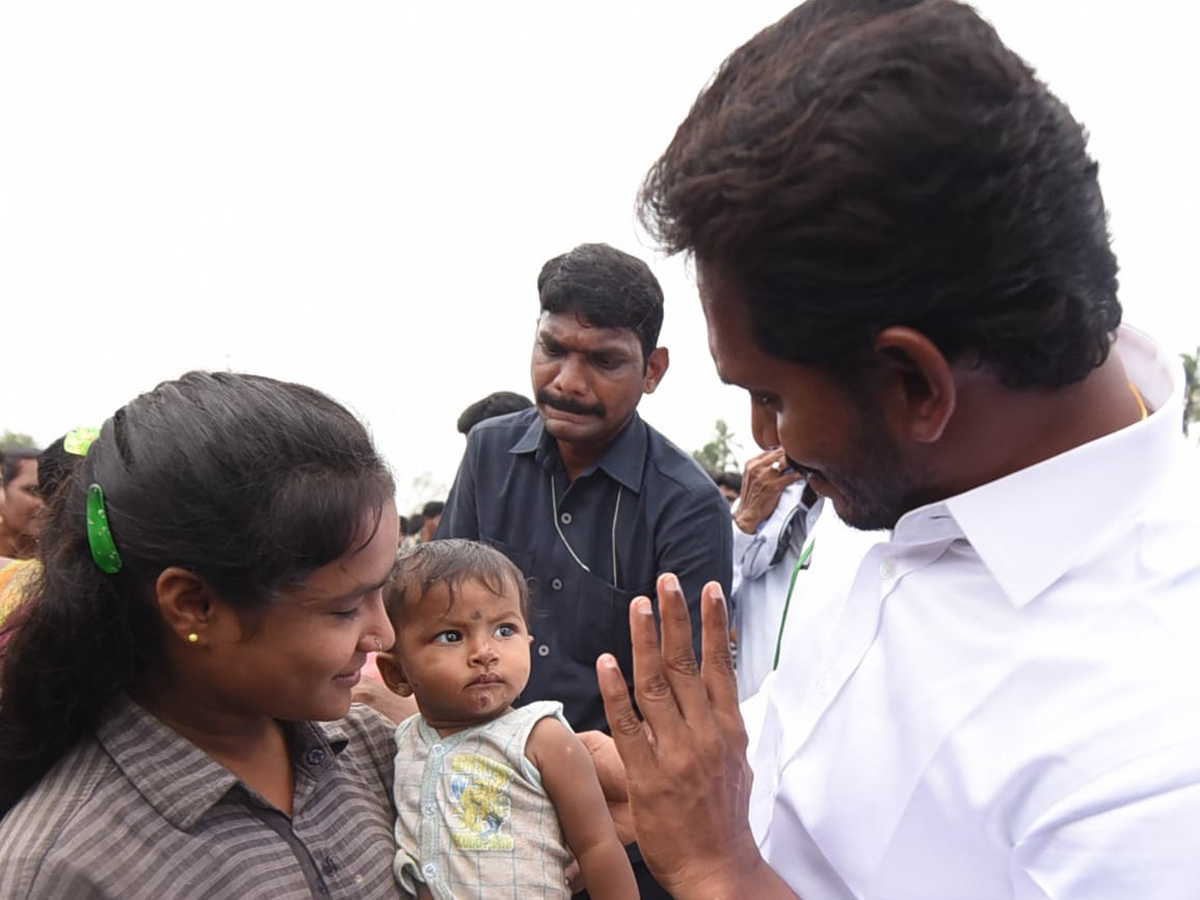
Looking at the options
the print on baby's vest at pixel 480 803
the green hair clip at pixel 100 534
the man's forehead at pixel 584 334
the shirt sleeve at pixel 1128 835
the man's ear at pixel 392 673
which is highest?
the man's forehead at pixel 584 334

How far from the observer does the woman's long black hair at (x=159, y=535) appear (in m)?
1.66

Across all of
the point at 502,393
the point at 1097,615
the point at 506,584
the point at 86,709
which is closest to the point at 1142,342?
the point at 1097,615

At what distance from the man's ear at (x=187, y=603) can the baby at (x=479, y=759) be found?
→ 59cm

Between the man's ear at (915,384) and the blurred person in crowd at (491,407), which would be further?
the blurred person in crowd at (491,407)

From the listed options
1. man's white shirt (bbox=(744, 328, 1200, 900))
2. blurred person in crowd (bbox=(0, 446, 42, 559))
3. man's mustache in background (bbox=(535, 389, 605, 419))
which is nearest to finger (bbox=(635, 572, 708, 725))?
man's white shirt (bbox=(744, 328, 1200, 900))

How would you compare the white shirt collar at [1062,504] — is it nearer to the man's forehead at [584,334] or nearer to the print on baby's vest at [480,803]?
the print on baby's vest at [480,803]

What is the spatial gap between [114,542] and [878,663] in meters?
1.25

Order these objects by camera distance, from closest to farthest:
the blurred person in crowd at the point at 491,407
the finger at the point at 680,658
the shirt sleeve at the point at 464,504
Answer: the finger at the point at 680,658 → the shirt sleeve at the point at 464,504 → the blurred person in crowd at the point at 491,407

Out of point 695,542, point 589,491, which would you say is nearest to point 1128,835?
point 695,542

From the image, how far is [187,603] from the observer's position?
171 centimetres

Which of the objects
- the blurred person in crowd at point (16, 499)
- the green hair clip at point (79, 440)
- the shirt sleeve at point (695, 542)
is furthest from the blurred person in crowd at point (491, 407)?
the green hair clip at point (79, 440)

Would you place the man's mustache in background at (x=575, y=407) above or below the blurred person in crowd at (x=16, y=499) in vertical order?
above

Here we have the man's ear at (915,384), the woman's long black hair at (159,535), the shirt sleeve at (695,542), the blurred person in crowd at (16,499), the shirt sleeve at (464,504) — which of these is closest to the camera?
the man's ear at (915,384)

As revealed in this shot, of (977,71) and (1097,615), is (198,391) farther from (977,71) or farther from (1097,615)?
(1097,615)
